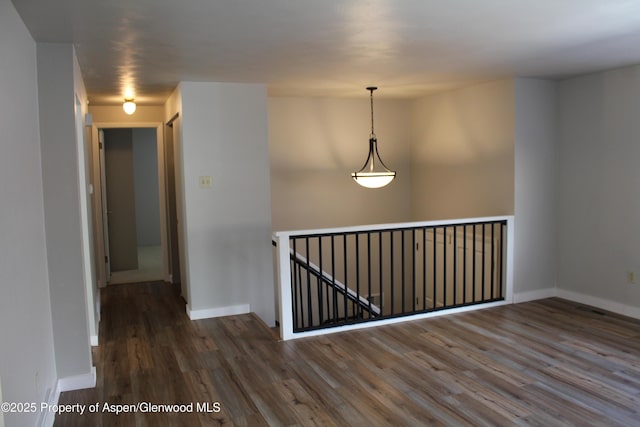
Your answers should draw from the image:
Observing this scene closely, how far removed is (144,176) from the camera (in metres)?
9.93

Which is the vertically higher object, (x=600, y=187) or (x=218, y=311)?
(x=600, y=187)

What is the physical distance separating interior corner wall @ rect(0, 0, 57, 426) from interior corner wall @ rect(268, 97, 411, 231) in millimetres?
3374

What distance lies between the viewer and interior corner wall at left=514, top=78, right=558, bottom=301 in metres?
5.05

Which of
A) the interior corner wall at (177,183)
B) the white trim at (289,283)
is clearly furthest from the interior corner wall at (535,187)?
the interior corner wall at (177,183)

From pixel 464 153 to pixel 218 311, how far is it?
3.23 metres

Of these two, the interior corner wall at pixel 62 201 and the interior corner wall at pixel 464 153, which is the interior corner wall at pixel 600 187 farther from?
the interior corner wall at pixel 62 201

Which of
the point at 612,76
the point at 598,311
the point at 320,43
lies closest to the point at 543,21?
the point at 320,43

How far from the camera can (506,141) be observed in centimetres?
512

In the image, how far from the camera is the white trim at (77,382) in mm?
3256

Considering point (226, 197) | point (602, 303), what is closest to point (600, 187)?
point (602, 303)

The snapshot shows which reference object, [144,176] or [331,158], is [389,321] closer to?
[331,158]

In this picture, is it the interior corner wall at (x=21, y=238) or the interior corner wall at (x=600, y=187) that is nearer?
the interior corner wall at (x=21, y=238)

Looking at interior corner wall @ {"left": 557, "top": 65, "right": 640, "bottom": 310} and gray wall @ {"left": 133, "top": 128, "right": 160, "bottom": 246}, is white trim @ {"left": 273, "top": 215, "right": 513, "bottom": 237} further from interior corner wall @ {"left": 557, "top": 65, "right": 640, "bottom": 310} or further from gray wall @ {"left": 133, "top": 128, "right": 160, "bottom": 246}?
gray wall @ {"left": 133, "top": 128, "right": 160, "bottom": 246}

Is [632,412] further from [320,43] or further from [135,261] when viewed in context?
[135,261]
